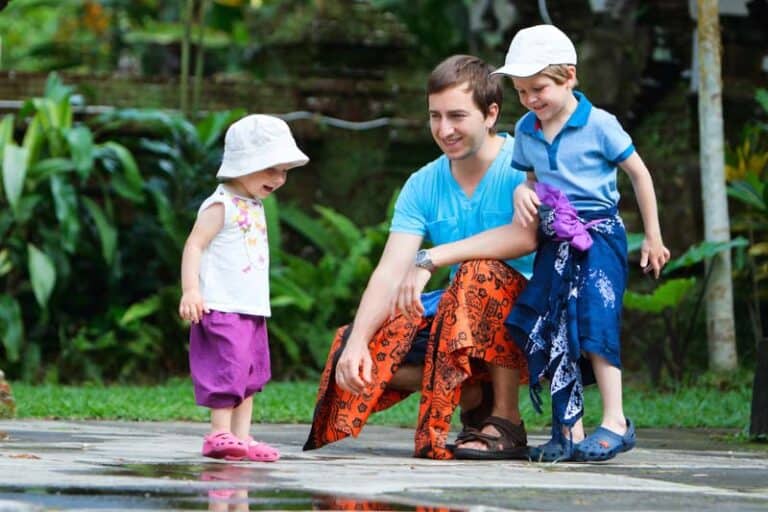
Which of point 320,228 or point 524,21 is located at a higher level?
point 524,21

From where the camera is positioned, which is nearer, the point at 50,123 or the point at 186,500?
the point at 186,500

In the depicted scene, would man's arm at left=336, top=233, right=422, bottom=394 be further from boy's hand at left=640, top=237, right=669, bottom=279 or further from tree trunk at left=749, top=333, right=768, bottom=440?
tree trunk at left=749, top=333, right=768, bottom=440

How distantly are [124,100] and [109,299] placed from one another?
1.44m

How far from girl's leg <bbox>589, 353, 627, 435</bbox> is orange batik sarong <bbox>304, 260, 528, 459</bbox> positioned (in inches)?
9.9

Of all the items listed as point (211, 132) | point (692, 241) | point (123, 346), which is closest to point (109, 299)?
point (123, 346)

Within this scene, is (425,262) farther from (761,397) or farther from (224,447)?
(761,397)

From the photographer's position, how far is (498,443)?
4793 mm

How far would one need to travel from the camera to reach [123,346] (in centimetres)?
959

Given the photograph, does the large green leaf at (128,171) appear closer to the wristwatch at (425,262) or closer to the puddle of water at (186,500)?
the wristwatch at (425,262)

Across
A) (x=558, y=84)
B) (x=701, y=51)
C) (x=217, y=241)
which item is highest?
(x=701, y=51)

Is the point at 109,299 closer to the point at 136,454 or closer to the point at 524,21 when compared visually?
the point at 524,21

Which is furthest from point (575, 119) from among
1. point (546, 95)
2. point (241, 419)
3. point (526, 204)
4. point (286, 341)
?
point (286, 341)

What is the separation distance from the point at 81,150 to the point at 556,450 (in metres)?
5.29

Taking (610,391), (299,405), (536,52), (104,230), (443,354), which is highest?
(536,52)
